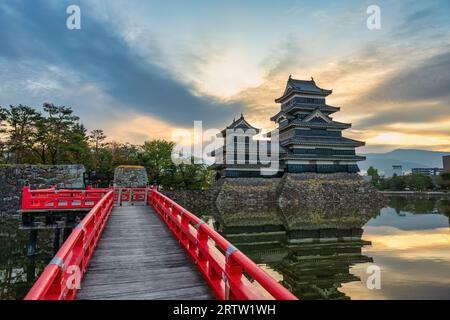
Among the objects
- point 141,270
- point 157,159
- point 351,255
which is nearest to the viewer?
point 141,270

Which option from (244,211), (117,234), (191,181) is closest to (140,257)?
(117,234)

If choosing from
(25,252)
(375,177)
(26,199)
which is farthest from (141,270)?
(375,177)

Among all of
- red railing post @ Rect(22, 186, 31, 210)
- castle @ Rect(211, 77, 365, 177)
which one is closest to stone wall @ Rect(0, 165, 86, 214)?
red railing post @ Rect(22, 186, 31, 210)

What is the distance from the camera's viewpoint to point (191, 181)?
1458 inches

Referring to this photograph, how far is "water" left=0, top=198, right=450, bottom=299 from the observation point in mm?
7676

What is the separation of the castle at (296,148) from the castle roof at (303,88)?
0.48ft

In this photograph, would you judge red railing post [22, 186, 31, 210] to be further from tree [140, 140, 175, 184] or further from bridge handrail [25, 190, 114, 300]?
tree [140, 140, 175, 184]

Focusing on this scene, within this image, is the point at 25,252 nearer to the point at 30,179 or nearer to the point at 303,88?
the point at 30,179

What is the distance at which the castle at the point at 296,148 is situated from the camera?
31.7 meters

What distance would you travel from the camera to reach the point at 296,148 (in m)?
31.9

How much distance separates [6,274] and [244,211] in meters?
20.2

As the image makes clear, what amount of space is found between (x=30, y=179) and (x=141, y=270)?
85.6ft

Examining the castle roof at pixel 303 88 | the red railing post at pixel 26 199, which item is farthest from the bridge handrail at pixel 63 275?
the castle roof at pixel 303 88
